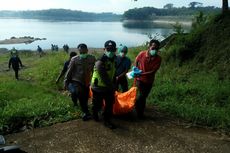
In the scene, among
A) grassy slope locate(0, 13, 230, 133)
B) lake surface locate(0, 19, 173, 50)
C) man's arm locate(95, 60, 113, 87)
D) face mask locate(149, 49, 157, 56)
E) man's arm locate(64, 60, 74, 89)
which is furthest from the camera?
lake surface locate(0, 19, 173, 50)

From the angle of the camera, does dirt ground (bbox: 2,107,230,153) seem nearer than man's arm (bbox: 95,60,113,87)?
Yes

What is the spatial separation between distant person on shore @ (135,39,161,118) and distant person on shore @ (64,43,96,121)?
1.04m

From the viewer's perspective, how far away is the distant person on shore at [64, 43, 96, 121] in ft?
26.5

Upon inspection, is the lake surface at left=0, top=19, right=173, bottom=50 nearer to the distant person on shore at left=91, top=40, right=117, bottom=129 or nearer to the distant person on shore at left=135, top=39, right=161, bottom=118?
the distant person on shore at left=135, top=39, right=161, bottom=118

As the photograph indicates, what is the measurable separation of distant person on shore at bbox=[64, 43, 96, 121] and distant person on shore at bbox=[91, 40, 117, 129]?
459 mm

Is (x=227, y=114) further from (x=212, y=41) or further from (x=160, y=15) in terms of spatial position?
(x=160, y=15)

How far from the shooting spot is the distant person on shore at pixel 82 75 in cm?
808

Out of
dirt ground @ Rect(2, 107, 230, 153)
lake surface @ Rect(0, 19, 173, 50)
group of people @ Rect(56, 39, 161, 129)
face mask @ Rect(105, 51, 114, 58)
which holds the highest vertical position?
face mask @ Rect(105, 51, 114, 58)

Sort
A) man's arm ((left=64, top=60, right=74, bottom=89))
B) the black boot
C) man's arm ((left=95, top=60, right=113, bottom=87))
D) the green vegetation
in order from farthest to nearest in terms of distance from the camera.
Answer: the green vegetation, man's arm ((left=64, top=60, right=74, bottom=89)), the black boot, man's arm ((left=95, top=60, right=113, bottom=87))

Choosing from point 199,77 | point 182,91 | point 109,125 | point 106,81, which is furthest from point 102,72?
point 199,77

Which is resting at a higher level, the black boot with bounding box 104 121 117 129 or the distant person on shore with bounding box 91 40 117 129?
the distant person on shore with bounding box 91 40 117 129

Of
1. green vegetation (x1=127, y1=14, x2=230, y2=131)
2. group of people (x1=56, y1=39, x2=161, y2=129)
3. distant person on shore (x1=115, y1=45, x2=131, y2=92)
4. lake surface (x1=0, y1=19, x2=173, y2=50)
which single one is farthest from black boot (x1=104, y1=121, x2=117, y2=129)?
lake surface (x1=0, y1=19, x2=173, y2=50)

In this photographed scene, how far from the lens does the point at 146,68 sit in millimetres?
8094

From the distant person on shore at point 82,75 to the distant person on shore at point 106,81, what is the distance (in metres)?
0.46
